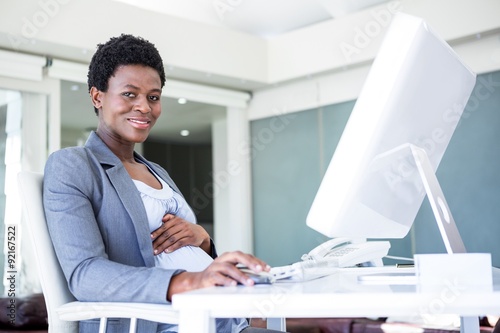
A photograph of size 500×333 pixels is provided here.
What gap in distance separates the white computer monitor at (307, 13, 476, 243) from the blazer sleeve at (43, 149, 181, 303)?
325mm

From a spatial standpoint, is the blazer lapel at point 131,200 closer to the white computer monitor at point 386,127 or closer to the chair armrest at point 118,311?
the chair armrest at point 118,311

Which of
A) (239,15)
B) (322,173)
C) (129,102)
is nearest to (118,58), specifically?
(129,102)

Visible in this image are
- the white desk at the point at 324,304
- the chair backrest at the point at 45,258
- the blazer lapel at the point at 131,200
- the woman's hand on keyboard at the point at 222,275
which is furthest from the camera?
the blazer lapel at the point at 131,200

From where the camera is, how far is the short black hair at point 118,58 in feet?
4.97

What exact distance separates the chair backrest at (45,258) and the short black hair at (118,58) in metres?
0.34

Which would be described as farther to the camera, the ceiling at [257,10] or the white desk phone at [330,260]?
the ceiling at [257,10]

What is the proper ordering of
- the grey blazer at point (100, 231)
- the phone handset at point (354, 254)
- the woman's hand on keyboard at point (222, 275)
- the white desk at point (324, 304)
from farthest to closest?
the phone handset at point (354, 254) → the grey blazer at point (100, 231) → the woman's hand on keyboard at point (222, 275) → the white desk at point (324, 304)

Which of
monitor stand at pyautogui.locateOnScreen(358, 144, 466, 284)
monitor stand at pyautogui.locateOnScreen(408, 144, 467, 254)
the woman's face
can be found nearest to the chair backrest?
the woman's face

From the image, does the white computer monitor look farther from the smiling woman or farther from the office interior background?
the office interior background

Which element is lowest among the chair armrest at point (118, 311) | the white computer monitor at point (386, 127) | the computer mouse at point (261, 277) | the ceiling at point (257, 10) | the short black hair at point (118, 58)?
the chair armrest at point (118, 311)

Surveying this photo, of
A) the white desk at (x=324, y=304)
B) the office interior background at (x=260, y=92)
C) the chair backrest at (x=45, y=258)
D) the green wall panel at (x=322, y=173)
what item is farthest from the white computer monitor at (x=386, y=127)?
the green wall panel at (x=322, y=173)

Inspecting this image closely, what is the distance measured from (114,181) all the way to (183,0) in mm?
5651

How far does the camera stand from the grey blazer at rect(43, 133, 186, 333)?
1.16 metres

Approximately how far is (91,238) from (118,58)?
1.57ft
